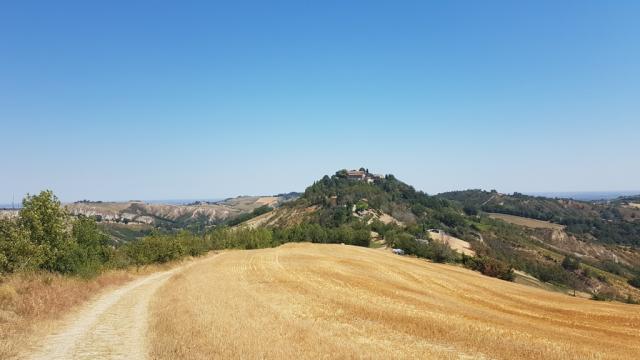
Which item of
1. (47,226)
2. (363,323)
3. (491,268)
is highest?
(47,226)

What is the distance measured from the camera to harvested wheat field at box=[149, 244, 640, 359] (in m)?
22.1

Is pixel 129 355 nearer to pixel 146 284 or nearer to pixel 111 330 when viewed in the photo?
pixel 111 330

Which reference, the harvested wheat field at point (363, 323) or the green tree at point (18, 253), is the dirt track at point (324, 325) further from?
the green tree at point (18, 253)

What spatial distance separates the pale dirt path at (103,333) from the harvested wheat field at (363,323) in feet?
3.38

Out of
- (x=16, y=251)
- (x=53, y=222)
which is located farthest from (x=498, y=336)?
(x=53, y=222)

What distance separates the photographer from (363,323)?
95.0 ft

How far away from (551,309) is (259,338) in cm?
3505

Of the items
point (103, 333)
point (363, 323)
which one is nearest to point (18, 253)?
point (103, 333)

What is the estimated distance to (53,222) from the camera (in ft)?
173

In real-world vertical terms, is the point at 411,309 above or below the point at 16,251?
below

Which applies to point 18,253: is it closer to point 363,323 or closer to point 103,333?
point 103,333

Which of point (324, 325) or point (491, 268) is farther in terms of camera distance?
point (491, 268)

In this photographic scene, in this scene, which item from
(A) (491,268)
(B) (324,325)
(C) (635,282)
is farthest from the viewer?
(C) (635,282)

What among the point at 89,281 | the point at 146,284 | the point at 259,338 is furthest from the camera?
the point at 146,284
